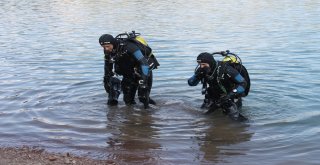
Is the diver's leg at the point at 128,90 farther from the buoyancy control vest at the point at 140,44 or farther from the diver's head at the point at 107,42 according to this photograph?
the diver's head at the point at 107,42

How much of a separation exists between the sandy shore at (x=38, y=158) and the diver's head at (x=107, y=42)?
85.3 inches

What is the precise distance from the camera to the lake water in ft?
22.9

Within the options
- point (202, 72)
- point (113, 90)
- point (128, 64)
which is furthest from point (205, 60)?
point (113, 90)

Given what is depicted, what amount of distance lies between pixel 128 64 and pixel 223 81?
1672 mm

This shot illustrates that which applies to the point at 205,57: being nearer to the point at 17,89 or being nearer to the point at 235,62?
the point at 235,62

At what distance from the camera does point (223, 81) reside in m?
8.10

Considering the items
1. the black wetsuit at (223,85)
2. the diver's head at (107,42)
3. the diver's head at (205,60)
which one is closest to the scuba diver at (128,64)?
the diver's head at (107,42)

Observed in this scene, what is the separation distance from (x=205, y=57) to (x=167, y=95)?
2.65m

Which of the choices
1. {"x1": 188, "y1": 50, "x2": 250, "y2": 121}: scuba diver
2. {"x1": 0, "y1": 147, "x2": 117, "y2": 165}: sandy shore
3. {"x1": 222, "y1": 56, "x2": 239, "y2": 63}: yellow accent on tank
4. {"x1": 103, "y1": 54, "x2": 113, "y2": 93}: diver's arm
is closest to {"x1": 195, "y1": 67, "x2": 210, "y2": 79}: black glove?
{"x1": 188, "y1": 50, "x2": 250, "y2": 121}: scuba diver

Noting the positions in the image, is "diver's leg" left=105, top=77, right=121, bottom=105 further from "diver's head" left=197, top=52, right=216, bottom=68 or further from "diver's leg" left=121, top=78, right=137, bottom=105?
"diver's head" left=197, top=52, right=216, bottom=68

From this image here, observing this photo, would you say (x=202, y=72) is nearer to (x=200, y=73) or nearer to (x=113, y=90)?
(x=200, y=73)

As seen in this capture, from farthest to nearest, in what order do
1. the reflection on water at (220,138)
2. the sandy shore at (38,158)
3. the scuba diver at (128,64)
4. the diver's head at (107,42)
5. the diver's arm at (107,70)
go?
the diver's arm at (107,70)
the scuba diver at (128,64)
the diver's head at (107,42)
the reflection on water at (220,138)
the sandy shore at (38,158)

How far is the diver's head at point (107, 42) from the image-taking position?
8.16 m

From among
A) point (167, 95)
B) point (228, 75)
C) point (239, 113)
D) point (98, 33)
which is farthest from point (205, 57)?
point (98, 33)
